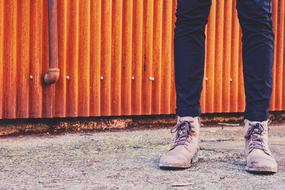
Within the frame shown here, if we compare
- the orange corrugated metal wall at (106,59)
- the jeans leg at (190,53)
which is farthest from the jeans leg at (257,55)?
the orange corrugated metal wall at (106,59)

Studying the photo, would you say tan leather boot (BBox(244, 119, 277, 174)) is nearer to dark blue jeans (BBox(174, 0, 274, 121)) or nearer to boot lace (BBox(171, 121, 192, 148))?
dark blue jeans (BBox(174, 0, 274, 121))

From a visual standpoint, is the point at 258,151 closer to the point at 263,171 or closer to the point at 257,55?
the point at 263,171

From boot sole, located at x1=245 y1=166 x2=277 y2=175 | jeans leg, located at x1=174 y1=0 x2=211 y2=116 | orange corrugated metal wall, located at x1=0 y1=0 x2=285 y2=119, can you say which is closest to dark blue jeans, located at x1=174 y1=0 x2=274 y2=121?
jeans leg, located at x1=174 y1=0 x2=211 y2=116

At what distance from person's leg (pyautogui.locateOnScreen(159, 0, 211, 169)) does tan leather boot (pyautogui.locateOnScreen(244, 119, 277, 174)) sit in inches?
7.2

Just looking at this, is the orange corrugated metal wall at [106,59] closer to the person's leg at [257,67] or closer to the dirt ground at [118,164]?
the dirt ground at [118,164]

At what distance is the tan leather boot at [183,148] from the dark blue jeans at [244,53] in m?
0.04

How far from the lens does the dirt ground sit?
1.58 metres

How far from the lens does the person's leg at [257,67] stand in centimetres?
185

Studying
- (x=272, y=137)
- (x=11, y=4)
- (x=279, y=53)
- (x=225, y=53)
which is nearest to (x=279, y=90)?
(x=279, y=53)

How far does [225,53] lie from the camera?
3.10 m

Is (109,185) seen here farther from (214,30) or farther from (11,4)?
(214,30)

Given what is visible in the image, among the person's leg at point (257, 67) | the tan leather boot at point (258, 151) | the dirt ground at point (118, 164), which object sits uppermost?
the person's leg at point (257, 67)

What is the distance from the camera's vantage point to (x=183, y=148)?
185cm

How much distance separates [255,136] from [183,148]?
0.24 meters
